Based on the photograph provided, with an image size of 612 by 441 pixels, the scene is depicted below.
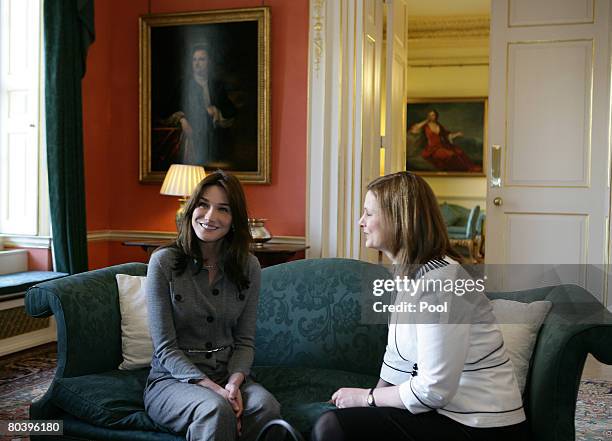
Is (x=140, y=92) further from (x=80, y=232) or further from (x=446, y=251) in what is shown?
(x=446, y=251)

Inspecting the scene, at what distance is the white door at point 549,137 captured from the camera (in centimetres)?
482

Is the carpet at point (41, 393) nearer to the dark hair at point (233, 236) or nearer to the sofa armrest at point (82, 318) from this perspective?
the sofa armrest at point (82, 318)

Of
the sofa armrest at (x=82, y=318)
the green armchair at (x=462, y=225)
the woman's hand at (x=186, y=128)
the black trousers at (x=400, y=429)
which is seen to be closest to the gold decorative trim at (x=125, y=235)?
the woman's hand at (x=186, y=128)

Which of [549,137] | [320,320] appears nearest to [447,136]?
[549,137]

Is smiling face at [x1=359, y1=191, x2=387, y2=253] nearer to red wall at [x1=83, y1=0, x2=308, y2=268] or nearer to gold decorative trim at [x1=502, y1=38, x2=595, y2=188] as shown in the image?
red wall at [x1=83, y1=0, x2=308, y2=268]

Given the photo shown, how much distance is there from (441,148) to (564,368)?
28.0ft

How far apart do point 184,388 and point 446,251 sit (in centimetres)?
87

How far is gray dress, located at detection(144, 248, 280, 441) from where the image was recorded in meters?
2.00

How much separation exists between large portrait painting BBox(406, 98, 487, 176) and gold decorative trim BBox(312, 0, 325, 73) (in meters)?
5.61

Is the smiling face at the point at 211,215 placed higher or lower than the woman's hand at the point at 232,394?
higher

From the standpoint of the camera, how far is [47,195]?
15.6 feet

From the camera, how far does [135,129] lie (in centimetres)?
527

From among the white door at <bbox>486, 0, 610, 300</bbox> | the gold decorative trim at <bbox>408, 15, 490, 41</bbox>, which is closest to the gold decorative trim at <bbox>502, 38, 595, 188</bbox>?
the white door at <bbox>486, 0, 610, 300</bbox>

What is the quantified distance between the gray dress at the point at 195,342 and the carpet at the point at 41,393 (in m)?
1.07
